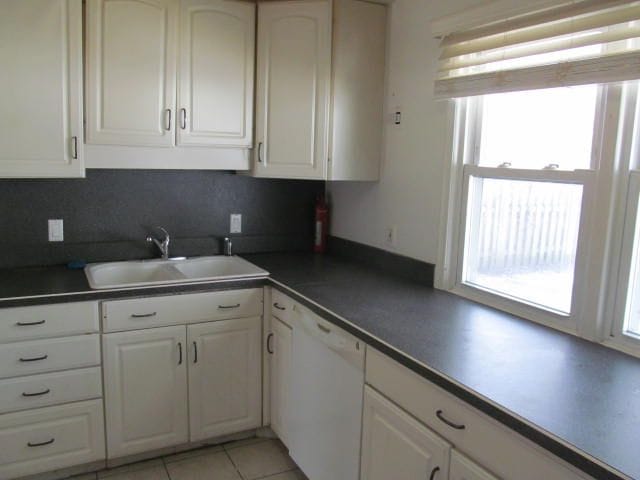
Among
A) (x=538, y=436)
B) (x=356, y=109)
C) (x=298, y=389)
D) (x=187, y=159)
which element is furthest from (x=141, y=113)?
(x=538, y=436)

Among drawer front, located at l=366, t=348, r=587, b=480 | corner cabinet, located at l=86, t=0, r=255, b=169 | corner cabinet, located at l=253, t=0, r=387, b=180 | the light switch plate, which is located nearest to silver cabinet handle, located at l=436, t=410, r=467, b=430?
drawer front, located at l=366, t=348, r=587, b=480

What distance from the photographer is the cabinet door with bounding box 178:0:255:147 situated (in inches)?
104

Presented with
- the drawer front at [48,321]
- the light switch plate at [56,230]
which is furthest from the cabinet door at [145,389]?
the light switch plate at [56,230]

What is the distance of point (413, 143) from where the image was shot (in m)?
2.66

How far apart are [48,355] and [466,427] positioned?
1.76 m

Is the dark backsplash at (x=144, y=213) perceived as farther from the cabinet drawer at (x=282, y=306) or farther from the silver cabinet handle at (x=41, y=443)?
the silver cabinet handle at (x=41, y=443)

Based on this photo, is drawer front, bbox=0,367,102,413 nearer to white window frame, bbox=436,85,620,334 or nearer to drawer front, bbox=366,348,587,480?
drawer front, bbox=366,348,587,480

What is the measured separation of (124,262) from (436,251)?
5.30 feet

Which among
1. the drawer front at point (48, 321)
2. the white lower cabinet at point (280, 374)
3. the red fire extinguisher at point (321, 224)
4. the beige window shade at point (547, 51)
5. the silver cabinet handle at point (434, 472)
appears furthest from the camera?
the red fire extinguisher at point (321, 224)

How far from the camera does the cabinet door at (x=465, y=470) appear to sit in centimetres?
142

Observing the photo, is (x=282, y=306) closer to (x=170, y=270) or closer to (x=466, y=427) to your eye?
(x=170, y=270)

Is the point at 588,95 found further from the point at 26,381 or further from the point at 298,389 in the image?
the point at 26,381

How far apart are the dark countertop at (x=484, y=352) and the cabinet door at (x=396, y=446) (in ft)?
0.61

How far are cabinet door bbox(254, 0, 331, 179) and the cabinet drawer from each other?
0.64 metres
